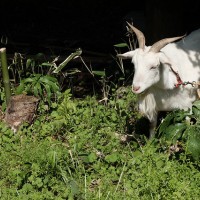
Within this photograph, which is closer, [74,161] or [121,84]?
[74,161]

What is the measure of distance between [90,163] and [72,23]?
15.2 ft

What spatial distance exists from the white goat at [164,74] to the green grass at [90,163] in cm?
42

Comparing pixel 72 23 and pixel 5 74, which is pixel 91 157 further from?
pixel 72 23

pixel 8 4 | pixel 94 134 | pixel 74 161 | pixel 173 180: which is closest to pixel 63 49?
pixel 8 4

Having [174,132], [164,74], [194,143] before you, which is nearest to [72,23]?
[164,74]

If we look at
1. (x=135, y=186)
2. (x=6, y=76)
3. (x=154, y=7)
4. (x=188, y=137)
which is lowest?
(x=135, y=186)

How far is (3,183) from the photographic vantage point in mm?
5008

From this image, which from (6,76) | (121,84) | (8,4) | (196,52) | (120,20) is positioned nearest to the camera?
(196,52)

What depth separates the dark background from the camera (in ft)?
27.2

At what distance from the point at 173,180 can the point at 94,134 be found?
147 centimetres

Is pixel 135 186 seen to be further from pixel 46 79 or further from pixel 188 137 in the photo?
pixel 46 79

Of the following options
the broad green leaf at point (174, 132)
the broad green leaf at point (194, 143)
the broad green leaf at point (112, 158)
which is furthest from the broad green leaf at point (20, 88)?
the broad green leaf at point (194, 143)

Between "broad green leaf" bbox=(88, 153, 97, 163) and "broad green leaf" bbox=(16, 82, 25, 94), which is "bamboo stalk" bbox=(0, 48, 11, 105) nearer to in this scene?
"broad green leaf" bbox=(16, 82, 25, 94)

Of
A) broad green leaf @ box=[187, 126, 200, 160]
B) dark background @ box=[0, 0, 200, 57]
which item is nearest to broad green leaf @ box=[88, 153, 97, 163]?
broad green leaf @ box=[187, 126, 200, 160]
